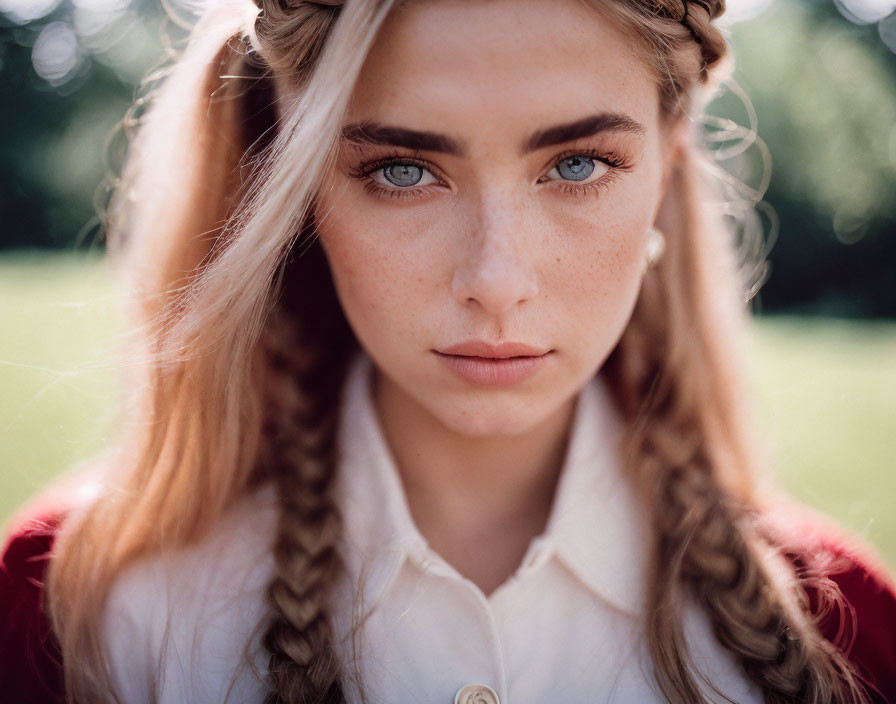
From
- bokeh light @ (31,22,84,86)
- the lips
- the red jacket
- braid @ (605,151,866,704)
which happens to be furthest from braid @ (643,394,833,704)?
bokeh light @ (31,22,84,86)

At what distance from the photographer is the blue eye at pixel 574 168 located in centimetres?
149

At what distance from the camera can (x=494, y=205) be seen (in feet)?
4.66

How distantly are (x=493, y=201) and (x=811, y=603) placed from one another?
41.5 inches

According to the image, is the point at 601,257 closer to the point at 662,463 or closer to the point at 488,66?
the point at 488,66

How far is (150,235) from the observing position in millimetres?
1847

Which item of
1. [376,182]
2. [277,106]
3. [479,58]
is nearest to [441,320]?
[376,182]

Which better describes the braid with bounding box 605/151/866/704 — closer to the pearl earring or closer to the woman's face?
the pearl earring

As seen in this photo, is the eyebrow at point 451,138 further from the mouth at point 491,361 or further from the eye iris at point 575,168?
the mouth at point 491,361

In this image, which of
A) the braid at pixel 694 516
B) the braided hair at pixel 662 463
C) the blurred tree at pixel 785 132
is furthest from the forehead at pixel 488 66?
the blurred tree at pixel 785 132

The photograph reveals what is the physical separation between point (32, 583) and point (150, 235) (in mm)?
778

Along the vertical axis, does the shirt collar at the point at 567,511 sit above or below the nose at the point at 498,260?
below

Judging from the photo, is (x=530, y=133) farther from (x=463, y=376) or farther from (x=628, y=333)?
(x=628, y=333)

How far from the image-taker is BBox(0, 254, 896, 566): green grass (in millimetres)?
1863

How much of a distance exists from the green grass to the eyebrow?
731mm
